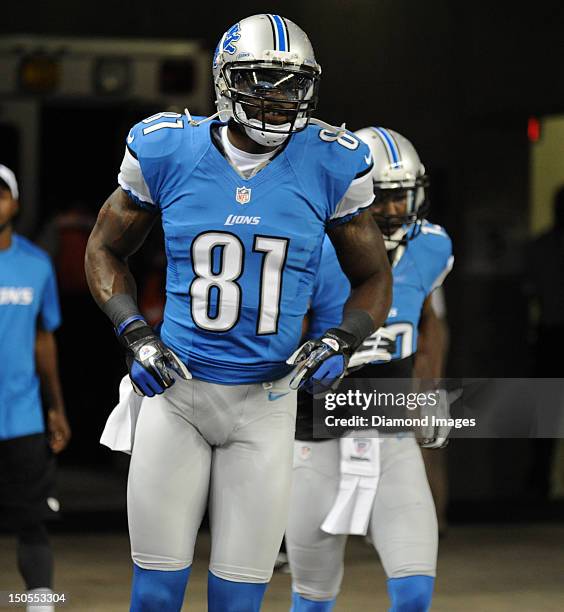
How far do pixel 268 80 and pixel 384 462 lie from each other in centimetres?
131

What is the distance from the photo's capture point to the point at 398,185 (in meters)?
4.52

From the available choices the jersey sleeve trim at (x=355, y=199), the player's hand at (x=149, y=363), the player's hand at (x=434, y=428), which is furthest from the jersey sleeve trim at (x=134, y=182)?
the player's hand at (x=434, y=428)

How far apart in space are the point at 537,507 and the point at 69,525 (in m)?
2.42

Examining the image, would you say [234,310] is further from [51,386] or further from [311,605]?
[51,386]

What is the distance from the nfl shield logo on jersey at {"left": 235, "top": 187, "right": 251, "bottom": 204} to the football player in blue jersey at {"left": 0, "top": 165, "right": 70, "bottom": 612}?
Result: 184cm

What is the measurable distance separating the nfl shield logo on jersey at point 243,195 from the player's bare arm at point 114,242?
0.26 metres

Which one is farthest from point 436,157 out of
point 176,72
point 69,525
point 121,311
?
point 121,311

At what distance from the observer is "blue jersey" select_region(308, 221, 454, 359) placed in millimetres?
4352

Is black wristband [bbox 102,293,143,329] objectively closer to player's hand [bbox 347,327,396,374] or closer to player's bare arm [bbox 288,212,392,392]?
player's bare arm [bbox 288,212,392,392]

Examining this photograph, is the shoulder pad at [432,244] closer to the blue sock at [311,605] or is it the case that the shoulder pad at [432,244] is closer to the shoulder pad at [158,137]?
the blue sock at [311,605]

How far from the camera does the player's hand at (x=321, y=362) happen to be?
11.3 feet

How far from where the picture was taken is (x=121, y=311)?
11.6 ft

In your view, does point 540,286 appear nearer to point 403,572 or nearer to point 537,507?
point 537,507

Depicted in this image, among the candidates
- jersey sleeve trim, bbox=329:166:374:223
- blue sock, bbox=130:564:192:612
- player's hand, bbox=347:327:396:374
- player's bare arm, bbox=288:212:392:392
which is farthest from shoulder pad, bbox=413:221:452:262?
blue sock, bbox=130:564:192:612
